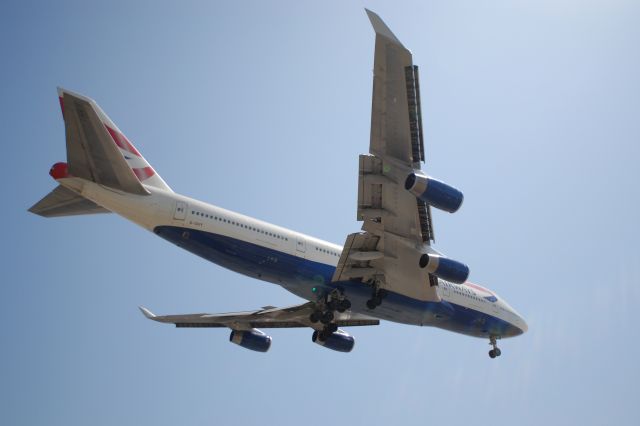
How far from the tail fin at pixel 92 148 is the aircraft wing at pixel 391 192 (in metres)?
7.66

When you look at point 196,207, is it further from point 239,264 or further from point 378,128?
point 378,128

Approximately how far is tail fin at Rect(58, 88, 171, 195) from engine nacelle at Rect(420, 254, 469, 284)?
993 cm

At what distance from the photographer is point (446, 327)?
1136 inches

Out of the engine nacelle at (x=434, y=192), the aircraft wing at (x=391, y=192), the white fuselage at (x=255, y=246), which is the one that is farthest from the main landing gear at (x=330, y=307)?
the engine nacelle at (x=434, y=192)

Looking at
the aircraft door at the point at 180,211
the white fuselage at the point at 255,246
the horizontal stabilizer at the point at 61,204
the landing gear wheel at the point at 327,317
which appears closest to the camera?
the horizontal stabilizer at the point at 61,204

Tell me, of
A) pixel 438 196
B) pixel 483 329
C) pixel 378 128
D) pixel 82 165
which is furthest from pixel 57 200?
pixel 483 329

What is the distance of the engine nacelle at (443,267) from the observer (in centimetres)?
2316

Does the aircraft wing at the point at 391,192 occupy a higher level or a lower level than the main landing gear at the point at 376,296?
higher

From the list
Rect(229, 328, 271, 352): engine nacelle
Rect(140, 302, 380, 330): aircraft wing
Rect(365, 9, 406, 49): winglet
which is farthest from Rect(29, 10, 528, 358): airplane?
Rect(229, 328, 271, 352): engine nacelle

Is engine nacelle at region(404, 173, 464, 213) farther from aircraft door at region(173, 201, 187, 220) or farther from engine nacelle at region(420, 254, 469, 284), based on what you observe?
aircraft door at region(173, 201, 187, 220)

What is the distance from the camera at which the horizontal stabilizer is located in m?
22.2

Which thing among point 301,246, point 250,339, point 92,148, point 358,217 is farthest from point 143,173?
A: point 250,339

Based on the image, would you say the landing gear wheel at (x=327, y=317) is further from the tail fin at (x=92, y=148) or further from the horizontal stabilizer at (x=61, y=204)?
the horizontal stabilizer at (x=61, y=204)

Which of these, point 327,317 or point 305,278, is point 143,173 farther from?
point 327,317
